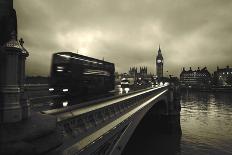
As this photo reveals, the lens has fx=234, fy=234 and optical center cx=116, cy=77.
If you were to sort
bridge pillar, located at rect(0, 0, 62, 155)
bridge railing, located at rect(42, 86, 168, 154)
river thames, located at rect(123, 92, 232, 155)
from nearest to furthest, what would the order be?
bridge pillar, located at rect(0, 0, 62, 155)
bridge railing, located at rect(42, 86, 168, 154)
river thames, located at rect(123, 92, 232, 155)

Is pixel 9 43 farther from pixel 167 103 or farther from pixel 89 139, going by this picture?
pixel 167 103

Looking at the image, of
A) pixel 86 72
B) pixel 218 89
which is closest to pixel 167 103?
pixel 86 72

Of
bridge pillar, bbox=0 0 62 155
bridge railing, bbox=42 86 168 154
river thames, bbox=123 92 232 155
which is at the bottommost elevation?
river thames, bbox=123 92 232 155

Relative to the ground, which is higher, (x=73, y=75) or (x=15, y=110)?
(x=73, y=75)

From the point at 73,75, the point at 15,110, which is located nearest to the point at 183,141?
the point at 73,75

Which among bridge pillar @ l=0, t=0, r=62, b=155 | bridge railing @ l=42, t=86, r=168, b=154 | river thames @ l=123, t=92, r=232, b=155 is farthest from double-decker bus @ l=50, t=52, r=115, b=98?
bridge pillar @ l=0, t=0, r=62, b=155

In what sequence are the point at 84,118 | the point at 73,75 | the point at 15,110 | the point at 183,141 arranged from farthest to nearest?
the point at 183,141, the point at 73,75, the point at 84,118, the point at 15,110

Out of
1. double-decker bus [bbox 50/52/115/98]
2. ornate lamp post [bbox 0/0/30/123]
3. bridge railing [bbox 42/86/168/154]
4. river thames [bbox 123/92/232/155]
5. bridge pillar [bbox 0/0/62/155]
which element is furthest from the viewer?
river thames [bbox 123/92/232/155]

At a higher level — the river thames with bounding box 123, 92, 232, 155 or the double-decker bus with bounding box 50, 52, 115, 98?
the double-decker bus with bounding box 50, 52, 115, 98

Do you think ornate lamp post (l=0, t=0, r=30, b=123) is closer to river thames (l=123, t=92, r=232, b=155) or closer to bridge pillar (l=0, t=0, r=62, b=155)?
bridge pillar (l=0, t=0, r=62, b=155)

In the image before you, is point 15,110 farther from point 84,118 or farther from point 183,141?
point 183,141

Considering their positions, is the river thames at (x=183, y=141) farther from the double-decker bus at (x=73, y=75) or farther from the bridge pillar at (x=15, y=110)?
the bridge pillar at (x=15, y=110)

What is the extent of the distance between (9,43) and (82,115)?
506cm

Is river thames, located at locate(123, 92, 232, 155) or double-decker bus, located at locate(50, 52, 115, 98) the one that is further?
river thames, located at locate(123, 92, 232, 155)
